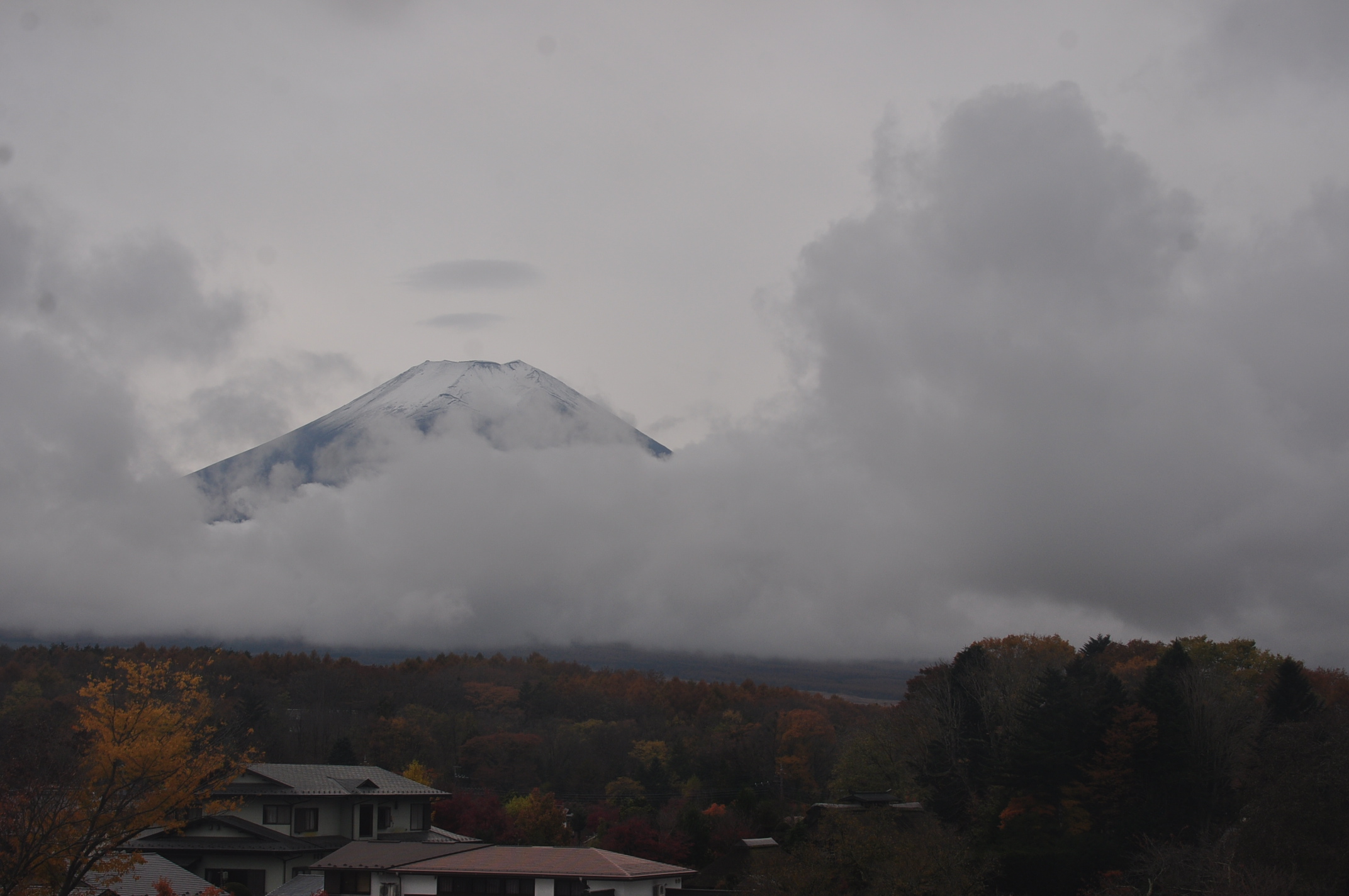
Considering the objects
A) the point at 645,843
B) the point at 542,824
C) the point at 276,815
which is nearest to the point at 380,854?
the point at 276,815

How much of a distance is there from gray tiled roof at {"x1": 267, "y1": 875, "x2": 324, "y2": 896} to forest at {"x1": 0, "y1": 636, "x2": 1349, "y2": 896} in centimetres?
657

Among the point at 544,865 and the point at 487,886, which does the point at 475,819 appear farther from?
the point at 544,865

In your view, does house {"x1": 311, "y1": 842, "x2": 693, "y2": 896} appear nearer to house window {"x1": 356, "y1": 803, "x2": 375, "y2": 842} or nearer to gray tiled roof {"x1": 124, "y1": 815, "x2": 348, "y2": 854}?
gray tiled roof {"x1": 124, "y1": 815, "x2": 348, "y2": 854}

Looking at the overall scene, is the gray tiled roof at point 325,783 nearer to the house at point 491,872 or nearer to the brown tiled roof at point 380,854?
the brown tiled roof at point 380,854

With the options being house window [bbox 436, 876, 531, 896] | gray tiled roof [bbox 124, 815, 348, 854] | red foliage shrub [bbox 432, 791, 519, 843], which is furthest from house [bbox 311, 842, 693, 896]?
red foliage shrub [bbox 432, 791, 519, 843]

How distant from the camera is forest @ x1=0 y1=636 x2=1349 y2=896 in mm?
32812

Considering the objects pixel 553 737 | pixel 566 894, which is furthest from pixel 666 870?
pixel 553 737

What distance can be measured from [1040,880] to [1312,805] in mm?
13425

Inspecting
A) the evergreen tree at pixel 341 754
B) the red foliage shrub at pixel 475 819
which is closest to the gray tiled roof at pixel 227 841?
the red foliage shrub at pixel 475 819

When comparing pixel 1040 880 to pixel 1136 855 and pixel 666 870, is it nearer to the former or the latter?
pixel 1136 855

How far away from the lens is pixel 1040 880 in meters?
40.8

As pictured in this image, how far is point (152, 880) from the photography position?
4075cm

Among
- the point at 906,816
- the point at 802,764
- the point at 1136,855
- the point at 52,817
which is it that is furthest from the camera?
the point at 802,764

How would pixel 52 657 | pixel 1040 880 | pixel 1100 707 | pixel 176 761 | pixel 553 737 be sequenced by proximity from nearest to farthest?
pixel 176 761
pixel 1040 880
pixel 1100 707
pixel 553 737
pixel 52 657
